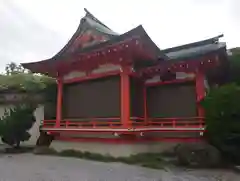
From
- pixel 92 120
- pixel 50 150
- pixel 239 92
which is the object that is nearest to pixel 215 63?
pixel 239 92

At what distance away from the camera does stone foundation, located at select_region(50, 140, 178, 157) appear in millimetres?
10820

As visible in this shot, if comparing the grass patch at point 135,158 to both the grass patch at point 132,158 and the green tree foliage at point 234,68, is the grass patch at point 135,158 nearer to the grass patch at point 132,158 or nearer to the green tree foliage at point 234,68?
the grass patch at point 132,158

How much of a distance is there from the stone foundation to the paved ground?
1.34 meters

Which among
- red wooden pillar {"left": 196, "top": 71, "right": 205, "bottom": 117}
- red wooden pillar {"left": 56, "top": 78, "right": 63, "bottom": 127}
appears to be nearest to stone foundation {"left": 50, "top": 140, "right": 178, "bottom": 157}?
red wooden pillar {"left": 56, "top": 78, "right": 63, "bottom": 127}

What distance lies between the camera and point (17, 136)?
13.5m

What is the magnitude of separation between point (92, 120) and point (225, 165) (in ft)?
19.5

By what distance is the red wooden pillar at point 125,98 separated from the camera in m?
10.8

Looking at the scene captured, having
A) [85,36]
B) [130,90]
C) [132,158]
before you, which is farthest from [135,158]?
[85,36]

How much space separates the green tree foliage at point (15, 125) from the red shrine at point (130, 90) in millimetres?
1240

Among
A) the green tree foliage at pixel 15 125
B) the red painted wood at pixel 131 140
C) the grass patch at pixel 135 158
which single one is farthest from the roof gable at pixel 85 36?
the grass patch at pixel 135 158

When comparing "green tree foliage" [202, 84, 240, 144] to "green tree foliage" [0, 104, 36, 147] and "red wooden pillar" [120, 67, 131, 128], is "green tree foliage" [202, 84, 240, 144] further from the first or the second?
"green tree foliage" [0, 104, 36, 147]

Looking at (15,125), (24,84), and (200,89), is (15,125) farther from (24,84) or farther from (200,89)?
(200,89)

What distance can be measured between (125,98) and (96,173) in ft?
13.0

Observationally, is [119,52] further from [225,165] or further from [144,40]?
[225,165]
